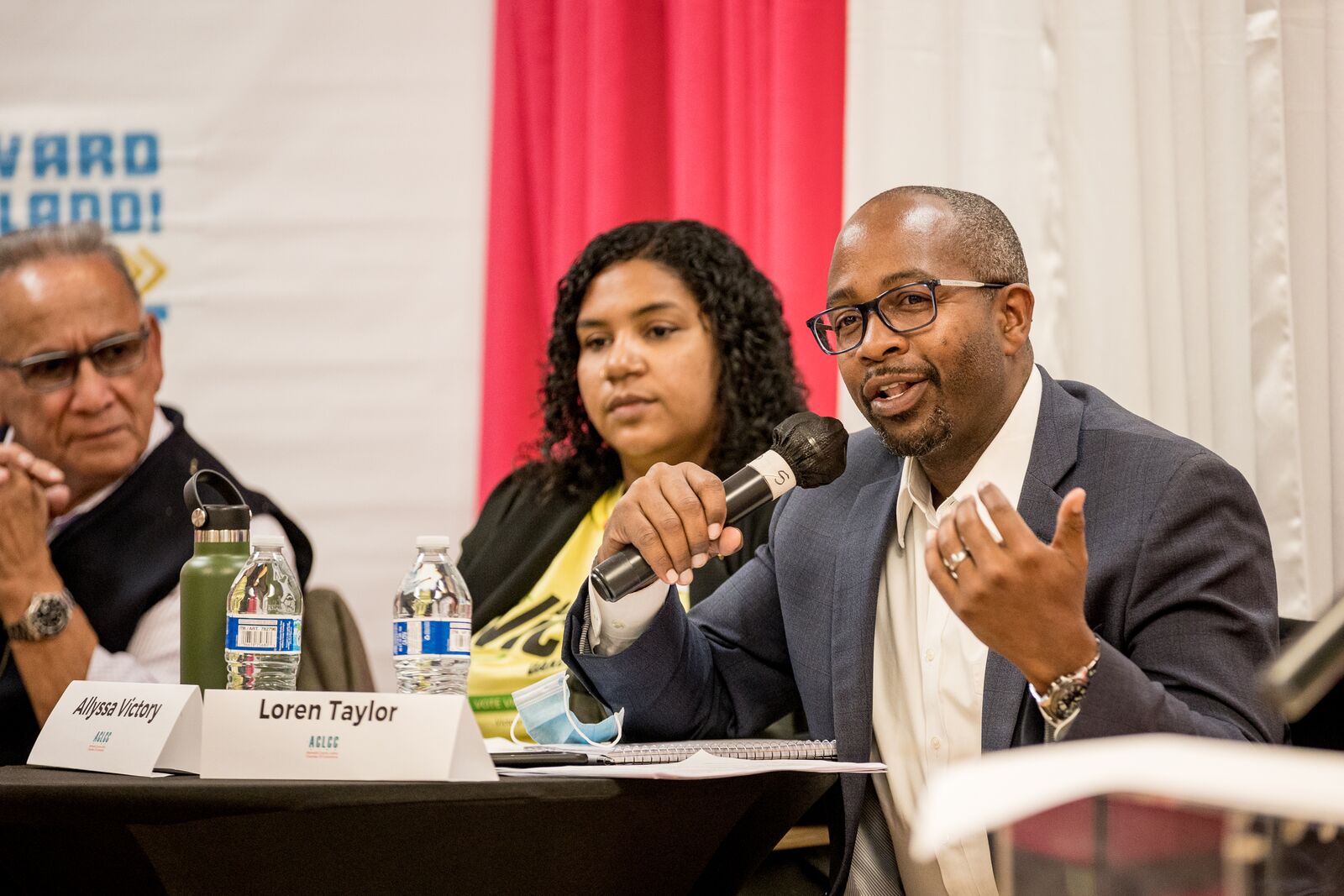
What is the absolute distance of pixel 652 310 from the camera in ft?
9.70

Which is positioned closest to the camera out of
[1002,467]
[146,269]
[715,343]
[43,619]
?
[1002,467]

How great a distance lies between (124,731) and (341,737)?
11.4 inches

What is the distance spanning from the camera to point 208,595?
60.6 inches

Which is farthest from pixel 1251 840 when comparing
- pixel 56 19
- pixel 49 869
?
pixel 56 19

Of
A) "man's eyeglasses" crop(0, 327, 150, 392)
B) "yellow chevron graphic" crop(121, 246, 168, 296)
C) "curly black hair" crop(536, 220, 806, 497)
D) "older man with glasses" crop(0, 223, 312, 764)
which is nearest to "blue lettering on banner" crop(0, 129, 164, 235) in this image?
"yellow chevron graphic" crop(121, 246, 168, 296)

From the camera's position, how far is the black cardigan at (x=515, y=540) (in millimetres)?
2834

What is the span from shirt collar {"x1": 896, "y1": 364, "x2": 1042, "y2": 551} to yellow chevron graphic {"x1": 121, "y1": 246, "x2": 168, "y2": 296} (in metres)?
2.28

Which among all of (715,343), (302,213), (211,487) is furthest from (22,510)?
(715,343)

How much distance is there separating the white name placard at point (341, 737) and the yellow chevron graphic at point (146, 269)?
245 cm

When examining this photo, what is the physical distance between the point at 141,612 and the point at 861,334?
151 centimetres

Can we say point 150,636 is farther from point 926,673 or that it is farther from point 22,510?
point 926,673

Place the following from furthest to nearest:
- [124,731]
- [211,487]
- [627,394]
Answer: [627,394], [211,487], [124,731]

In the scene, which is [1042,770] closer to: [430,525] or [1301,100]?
[1301,100]

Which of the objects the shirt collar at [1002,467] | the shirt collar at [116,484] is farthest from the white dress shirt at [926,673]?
the shirt collar at [116,484]
